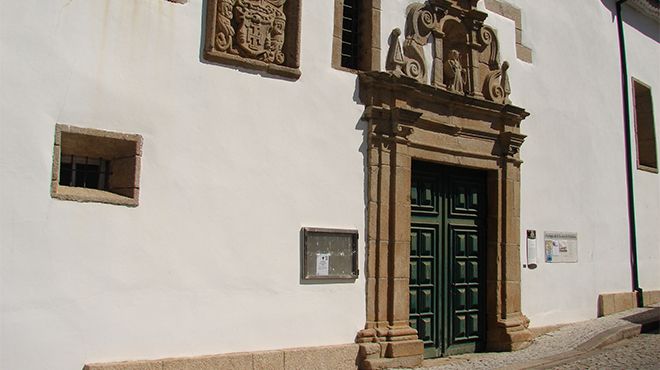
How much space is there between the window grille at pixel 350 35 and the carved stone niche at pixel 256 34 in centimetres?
85

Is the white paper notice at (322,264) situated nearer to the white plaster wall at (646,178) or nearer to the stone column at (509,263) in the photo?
the stone column at (509,263)

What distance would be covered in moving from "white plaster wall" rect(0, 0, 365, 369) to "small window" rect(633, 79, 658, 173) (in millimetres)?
6575

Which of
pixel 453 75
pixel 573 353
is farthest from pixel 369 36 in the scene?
pixel 573 353

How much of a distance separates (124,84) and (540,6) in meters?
5.97

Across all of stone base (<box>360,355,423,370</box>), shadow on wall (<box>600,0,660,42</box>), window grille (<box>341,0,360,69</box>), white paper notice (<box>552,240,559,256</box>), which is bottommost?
stone base (<box>360,355,423,370</box>)

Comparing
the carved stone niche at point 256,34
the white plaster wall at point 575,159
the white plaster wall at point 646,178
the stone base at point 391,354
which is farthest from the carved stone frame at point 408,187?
the white plaster wall at point 646,178

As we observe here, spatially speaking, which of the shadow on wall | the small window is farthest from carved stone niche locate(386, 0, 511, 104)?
the small window

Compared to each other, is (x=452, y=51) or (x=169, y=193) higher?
(x=452, y=51)

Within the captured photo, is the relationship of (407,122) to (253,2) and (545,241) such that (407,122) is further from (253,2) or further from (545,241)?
(545,241)

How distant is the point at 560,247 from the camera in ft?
27.9

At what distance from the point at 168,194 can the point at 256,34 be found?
1613 millimetres

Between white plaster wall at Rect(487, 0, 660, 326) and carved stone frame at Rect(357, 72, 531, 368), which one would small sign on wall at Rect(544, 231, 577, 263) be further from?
carved stone frame at Rect(357, 72, 531, 368)

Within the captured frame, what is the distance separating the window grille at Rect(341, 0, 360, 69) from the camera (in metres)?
6.74

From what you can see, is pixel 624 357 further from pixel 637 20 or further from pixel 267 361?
pixel 637 20
